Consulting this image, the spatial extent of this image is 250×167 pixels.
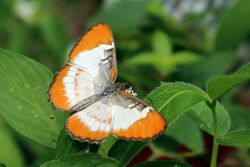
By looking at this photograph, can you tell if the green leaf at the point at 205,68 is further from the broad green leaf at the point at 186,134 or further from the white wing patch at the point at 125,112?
the white wing patch at the point at 125,112

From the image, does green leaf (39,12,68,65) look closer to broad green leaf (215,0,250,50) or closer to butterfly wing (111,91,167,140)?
broad green leaf (215,0,250,50)

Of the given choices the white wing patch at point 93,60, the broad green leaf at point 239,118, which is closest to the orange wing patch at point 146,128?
the white wing patch at point 93,60

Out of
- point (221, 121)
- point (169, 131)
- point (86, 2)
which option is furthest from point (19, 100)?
point (86, 2)

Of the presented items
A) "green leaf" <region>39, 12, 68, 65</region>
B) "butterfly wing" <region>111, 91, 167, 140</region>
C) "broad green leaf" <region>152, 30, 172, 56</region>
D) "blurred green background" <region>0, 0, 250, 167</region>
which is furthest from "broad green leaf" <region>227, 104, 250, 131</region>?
"green leaf" <region>39, 12, 68, 65</region>

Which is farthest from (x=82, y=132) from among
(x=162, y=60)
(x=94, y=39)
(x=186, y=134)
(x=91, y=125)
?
(x=162, y=60)

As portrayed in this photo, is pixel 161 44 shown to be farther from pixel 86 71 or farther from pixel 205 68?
pixel 86 71

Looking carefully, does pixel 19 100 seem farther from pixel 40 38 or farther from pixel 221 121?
pixel 40 38
